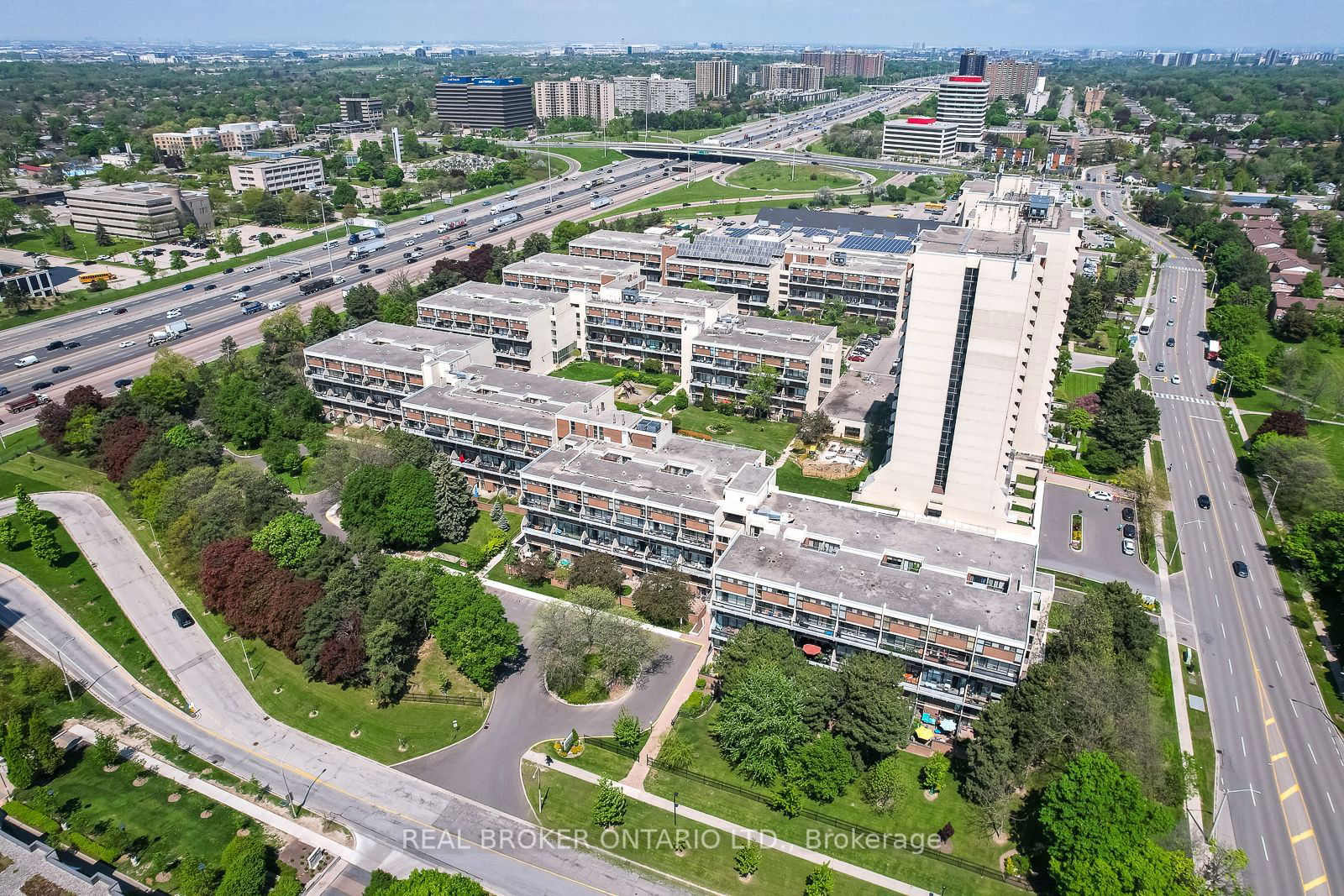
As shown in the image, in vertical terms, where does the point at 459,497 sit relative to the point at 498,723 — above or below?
above

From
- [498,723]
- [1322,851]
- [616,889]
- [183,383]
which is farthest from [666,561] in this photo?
[183,383]

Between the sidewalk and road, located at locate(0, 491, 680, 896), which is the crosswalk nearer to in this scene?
the sidewalk

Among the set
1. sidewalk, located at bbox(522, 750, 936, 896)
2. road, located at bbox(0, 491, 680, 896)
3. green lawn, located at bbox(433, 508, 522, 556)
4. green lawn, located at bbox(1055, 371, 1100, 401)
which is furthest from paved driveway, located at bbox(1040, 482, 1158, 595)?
green lawn, located at bbox(433, 508, 522, 556)

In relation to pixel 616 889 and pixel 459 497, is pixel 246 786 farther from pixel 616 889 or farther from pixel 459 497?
pixel 459 497

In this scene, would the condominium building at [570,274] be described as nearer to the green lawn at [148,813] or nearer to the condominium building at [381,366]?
the condominium building at [381,366]

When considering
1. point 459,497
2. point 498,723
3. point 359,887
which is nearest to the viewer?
point 359,887

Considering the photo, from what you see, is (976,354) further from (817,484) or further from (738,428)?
(738,428)

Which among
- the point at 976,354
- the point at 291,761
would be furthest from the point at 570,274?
the point at 291,761
